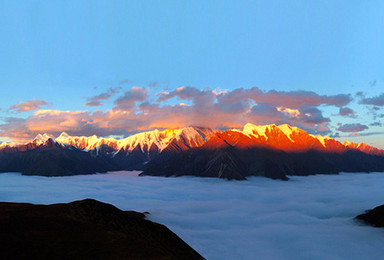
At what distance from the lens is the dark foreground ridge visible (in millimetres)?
58500

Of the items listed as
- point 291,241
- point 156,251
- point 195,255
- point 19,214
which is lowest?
point 291,241

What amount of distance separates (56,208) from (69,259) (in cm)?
4032

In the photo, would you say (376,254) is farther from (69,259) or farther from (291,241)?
(69,259)

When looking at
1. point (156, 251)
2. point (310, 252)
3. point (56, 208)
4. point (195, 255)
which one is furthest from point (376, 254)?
point (56, 208)

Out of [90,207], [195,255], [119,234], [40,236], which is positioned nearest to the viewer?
[40,236]

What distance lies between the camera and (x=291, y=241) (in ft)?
639

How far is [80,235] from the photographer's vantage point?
6981cm

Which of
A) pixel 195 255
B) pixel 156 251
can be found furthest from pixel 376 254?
pixel 156 251

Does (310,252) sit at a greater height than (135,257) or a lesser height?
lesser

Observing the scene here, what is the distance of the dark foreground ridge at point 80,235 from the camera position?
58.5 metres

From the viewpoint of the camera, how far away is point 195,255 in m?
85.6

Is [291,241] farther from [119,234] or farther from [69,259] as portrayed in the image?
[69,259]

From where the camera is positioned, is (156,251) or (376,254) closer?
(156,251)

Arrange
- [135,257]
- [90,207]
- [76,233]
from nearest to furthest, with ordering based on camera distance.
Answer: [135,257] < [76,233] < [90,207]
